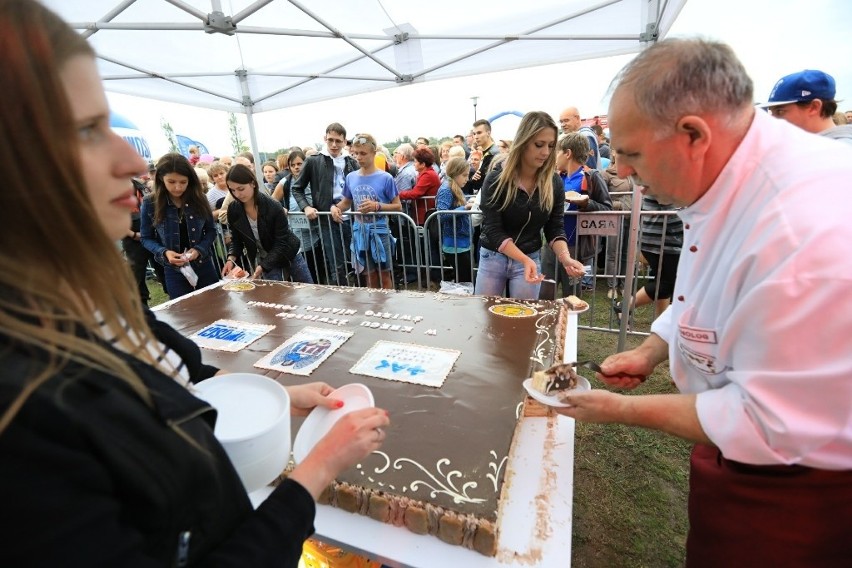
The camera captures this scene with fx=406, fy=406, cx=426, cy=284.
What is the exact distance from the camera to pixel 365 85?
→ 6.80m

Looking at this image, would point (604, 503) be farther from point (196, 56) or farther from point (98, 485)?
point (196, 56)

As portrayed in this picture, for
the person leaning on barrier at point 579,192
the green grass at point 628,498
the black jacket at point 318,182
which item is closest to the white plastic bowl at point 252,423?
the green grass at point 628,498

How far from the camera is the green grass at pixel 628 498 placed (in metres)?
2.15

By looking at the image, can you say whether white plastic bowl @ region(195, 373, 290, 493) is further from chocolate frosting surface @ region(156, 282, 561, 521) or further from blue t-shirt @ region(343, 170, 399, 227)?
blue t-shirt @ region(343, 170, 399, 227)

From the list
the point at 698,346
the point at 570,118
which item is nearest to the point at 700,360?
the point at 698,346

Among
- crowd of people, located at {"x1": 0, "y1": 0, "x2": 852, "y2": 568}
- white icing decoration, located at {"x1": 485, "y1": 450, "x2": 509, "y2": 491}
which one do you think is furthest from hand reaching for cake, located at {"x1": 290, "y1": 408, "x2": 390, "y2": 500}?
white icing decoration, located at {"x1": 485, "y1": 450, "x2": 509, "y2": 491}

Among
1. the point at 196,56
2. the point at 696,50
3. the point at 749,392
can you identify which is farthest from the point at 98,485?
the point at 196,56

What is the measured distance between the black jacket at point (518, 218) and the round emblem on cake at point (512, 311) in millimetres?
892

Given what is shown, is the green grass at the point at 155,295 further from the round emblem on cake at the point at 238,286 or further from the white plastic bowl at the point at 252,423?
the white plastic bowl at the point at 252,423

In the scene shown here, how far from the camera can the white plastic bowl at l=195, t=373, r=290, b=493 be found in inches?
34.9

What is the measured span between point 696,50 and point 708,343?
0.79m

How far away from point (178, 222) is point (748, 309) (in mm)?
4257

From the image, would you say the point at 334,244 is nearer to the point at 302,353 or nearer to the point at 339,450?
the point at 302,353

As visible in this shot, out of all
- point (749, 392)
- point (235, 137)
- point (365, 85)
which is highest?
point (235, 137)
